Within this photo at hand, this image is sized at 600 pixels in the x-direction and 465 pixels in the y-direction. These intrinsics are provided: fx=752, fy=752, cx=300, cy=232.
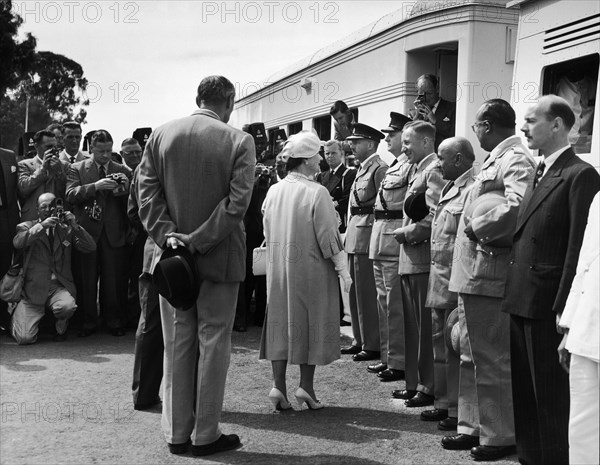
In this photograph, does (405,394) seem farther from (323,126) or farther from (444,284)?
(323,126)

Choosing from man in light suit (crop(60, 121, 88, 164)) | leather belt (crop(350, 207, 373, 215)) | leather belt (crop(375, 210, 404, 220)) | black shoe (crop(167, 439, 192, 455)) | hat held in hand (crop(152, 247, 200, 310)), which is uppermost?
man in light suit (crop(60, 121, 88, 164))

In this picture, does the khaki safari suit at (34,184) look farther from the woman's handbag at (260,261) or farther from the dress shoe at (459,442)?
the dress shoe at (459,442)

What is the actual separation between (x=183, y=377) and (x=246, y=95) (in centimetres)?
1513

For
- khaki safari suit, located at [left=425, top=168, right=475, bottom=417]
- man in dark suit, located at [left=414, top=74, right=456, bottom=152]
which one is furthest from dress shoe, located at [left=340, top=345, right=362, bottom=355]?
man in dark suit, located at [left=414, top=74, right=456, bottom=152]

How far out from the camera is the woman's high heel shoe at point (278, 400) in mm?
5176

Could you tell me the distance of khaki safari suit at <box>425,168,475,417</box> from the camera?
15.4 feet

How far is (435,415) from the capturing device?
5.01 meters

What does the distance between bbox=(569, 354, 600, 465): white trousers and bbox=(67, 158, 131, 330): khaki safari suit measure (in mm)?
5673

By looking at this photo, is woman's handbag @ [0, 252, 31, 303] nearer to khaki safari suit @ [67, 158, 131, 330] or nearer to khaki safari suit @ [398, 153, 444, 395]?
khaki safari suit @ [67, 158, 131, 330]

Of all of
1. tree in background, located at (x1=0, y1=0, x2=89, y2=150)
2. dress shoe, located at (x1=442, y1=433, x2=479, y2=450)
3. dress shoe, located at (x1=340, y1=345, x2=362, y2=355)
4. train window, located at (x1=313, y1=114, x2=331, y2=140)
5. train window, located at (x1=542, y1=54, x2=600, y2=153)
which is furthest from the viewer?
tree in background, located at (x1=0, y1=0, x2=89, y2=150)

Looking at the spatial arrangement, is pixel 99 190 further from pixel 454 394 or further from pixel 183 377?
pixel 454 394

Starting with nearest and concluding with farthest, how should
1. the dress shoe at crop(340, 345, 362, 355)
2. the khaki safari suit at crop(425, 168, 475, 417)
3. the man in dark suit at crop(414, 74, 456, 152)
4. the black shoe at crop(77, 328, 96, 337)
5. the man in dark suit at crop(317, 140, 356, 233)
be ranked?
the khaki safari suit at crop(425, 168, 475, 417)
the dress shoe at crop(340, 345, 362, 355)
the black shoe at crop(77, 328, 96, 337)
the man in dark suit at crop(414, 74, 456, 152)
the man in dark suit at crop(317, 140, 356, 233)

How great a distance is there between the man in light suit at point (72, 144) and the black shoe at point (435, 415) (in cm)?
522

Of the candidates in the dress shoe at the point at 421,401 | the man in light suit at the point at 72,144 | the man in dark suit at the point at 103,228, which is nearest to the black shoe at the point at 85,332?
the man in dark suit at the point at 103,228
